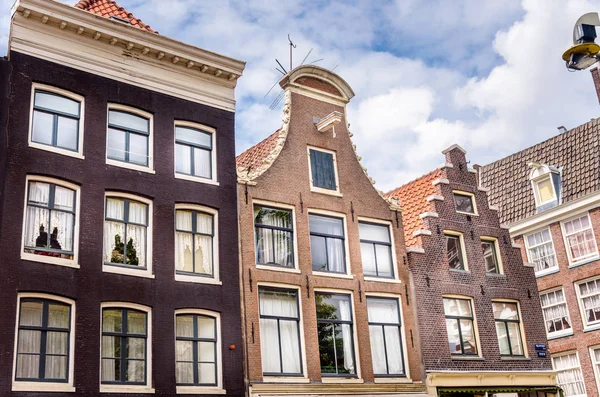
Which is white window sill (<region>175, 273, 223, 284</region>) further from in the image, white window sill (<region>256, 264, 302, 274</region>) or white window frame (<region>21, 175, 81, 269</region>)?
white window frame (<region>21, 175, 81, 269</region>)

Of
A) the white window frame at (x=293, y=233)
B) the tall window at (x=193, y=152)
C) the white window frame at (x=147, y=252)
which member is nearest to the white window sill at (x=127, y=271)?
the white window frame at (x=147, y=252)

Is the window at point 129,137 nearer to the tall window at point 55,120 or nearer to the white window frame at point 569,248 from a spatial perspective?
the tall window at point 55,120

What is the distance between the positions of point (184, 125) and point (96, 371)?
24.5 ft

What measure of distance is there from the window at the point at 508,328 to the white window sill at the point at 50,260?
49.8 feet

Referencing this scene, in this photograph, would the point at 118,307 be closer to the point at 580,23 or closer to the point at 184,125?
the point at 184,125

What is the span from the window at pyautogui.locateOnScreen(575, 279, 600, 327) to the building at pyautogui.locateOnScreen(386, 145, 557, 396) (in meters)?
5.85

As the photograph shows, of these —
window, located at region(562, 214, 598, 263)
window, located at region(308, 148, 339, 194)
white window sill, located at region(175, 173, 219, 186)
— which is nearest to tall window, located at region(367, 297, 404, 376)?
window, located at region(308, 148, 339, 194)

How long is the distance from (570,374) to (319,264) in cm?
1610

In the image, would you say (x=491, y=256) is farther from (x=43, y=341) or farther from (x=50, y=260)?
(x=43, y=341)

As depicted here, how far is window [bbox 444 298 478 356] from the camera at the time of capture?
23469 mm

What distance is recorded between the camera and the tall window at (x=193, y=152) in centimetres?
1983

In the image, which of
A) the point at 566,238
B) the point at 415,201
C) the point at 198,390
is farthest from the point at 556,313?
the point at 198,390

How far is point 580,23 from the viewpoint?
399 inches

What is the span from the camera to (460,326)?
23844 millimetres
